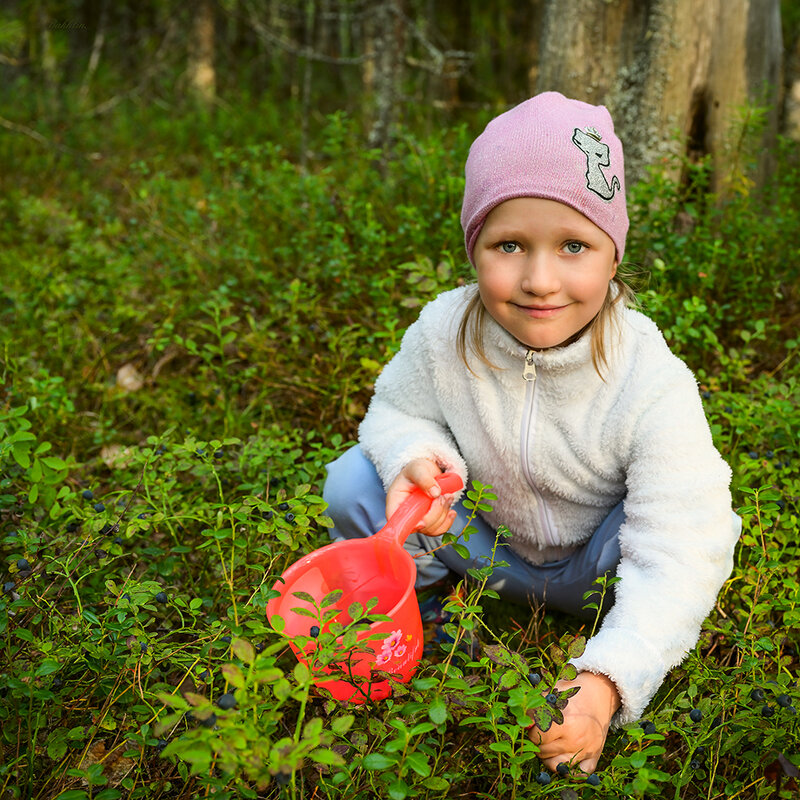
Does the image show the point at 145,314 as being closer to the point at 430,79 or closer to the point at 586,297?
the point at 586,297

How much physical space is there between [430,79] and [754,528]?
6.99 metres

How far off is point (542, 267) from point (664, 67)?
2.25m

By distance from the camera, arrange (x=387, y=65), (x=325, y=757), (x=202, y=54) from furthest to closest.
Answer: (x=202, y=54), (x=387, y=65), (x=325, y=757)

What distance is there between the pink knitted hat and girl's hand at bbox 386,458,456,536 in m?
0.61

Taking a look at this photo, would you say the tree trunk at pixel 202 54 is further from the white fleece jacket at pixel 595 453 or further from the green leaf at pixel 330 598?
the green leaf at pixel 330 598

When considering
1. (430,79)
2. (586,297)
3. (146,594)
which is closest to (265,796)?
(146,594)

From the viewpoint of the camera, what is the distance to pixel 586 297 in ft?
5.89

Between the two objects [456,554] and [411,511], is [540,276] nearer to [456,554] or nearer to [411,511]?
[411,511]

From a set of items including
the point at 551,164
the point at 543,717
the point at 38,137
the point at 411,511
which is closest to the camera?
the point at 543,717

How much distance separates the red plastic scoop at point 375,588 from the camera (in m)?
1.63

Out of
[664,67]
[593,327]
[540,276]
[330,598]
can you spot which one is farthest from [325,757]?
[664,67]

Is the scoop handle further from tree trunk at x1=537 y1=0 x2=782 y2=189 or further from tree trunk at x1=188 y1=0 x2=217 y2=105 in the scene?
tree trunk at x1=188 y1=0 x2=217 y2=105

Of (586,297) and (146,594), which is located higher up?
(586,297)

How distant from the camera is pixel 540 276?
1.72 meters
